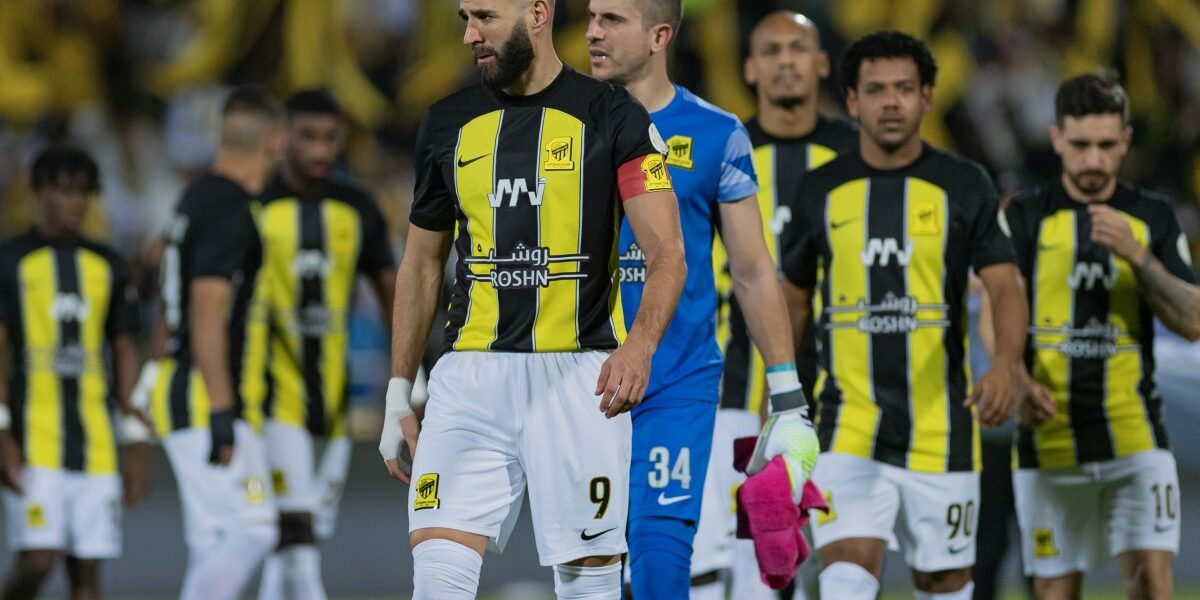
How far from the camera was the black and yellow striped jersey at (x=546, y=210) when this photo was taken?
4574mm

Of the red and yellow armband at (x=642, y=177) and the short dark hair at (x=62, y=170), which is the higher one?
the short dark hair at (x=62, y=170)

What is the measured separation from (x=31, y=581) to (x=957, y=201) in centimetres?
413

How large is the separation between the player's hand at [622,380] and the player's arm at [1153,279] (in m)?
2.38

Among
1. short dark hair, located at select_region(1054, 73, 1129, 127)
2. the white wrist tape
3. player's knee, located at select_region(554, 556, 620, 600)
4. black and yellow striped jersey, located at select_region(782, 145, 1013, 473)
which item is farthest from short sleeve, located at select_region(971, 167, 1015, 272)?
the white wrist tape

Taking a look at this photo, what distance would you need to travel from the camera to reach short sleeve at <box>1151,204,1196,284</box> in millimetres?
6473

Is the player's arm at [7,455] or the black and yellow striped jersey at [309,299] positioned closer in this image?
the player's arm at [7,455]

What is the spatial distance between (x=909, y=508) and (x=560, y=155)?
2111mm

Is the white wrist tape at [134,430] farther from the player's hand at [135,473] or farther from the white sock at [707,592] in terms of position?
the white sock at [707,592]

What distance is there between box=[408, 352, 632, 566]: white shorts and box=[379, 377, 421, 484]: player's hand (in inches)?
11.6

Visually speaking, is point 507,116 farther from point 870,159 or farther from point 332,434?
point 332,434

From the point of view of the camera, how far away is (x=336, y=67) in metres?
14.3

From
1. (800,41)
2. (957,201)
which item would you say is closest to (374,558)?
(800,41)

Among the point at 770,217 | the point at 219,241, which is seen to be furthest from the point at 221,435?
the point at 770,217

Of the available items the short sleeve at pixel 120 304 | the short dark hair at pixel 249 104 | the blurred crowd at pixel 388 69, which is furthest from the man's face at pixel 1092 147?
the blurred crowd at pixel 388 69
